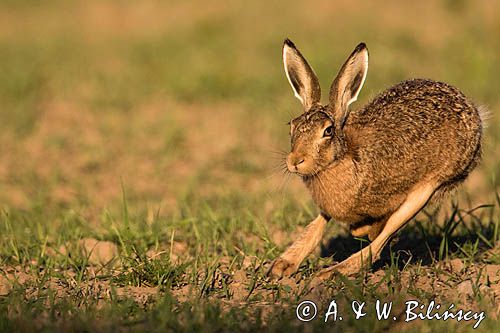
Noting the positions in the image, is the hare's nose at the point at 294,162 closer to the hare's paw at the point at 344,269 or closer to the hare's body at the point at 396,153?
the hare's body at the point at 396,153

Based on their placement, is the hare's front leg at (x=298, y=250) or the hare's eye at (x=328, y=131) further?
the hare's front leg at (x=298, y=250)

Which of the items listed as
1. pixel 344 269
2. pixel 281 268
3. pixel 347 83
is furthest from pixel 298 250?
pixel 347 83

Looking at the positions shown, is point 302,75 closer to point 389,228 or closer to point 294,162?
point 294,162

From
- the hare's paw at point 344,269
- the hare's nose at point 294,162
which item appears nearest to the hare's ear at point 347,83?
the hare's nose at point 294,162

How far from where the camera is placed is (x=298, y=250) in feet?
16.0

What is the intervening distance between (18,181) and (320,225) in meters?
3.50

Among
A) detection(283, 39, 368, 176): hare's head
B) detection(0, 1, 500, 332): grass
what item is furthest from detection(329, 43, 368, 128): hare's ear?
detection(0, 1, 500, 332): grass

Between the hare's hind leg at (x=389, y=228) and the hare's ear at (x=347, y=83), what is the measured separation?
597mm

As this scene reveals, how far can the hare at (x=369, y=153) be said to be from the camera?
15.2ft

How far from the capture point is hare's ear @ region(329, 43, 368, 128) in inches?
187

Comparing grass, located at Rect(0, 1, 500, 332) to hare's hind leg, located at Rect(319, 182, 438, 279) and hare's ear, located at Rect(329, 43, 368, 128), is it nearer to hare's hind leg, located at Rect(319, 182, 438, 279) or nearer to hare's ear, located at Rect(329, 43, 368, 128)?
hare's hind leg, located at Rect(319, 182, 438, 279)

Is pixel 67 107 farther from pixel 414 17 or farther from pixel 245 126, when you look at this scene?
pixel 414 17

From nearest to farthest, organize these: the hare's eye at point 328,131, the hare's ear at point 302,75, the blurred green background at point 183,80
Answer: the hare's eye at point 328,131, the hare's ear at point 302,75, the blurred green background at point 183,80

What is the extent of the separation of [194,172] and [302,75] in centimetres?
301
